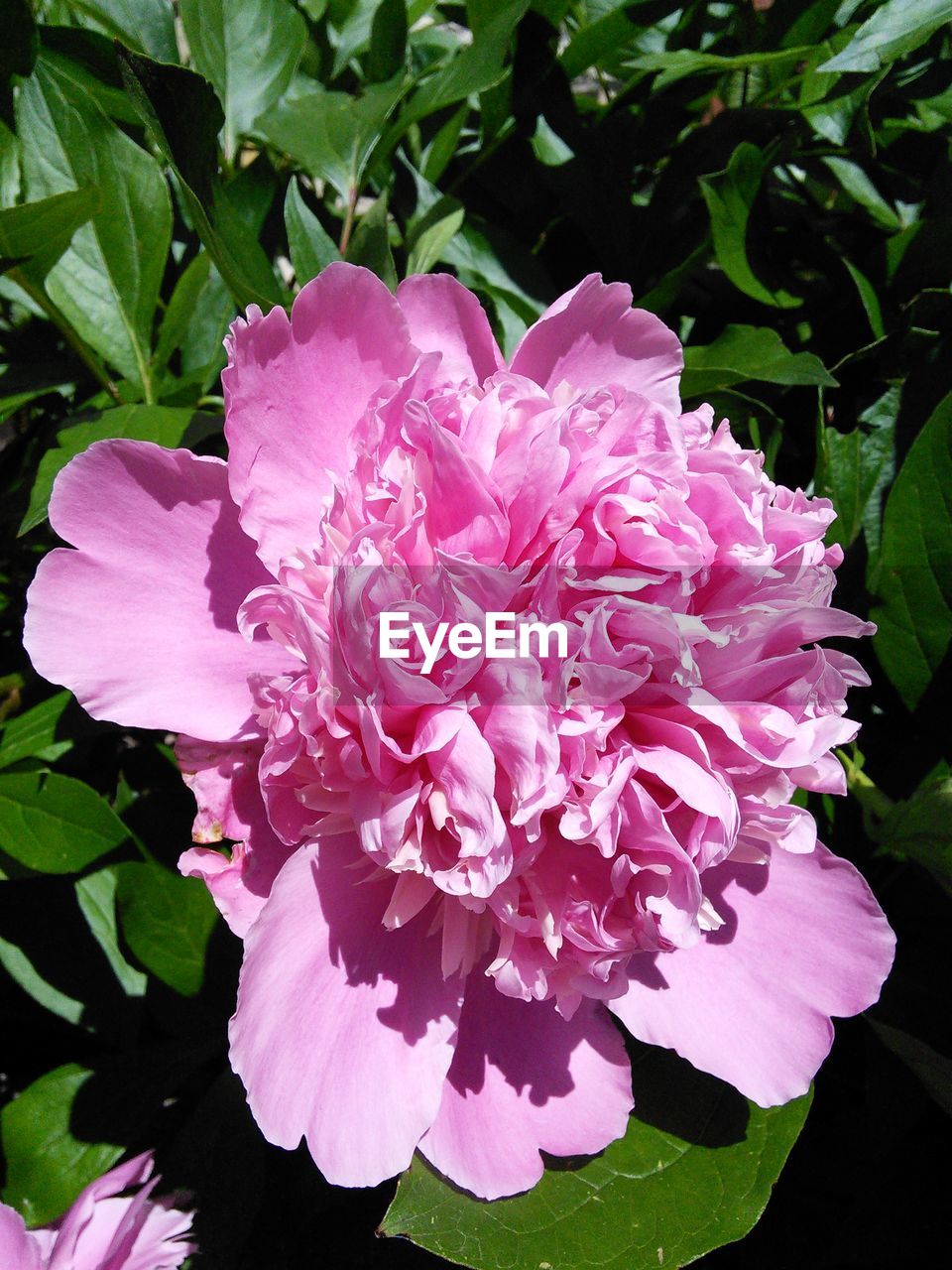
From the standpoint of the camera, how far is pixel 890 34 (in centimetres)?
81

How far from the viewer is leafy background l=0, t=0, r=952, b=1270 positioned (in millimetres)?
706

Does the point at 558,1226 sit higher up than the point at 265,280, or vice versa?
the point at 265,280

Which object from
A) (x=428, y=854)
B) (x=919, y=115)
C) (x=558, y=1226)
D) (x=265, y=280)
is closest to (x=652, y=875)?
(x=428, y=854)

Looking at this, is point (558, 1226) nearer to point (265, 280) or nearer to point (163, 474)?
point (163, 474)

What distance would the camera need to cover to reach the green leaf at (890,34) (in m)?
0.78

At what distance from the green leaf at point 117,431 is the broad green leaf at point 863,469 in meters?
0.53

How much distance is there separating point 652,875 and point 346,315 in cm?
38

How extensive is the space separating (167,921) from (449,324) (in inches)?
19.4

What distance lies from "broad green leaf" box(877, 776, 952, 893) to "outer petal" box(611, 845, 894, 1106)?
0.31ft

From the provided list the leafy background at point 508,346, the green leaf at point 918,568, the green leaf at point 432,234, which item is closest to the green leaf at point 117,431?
the leafy background at point 508,346

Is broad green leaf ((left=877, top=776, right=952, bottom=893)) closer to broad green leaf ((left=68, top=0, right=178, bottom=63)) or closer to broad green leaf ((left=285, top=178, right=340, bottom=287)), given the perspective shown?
broad green leaf ((left=285, top=178, right=340, bottom=287))

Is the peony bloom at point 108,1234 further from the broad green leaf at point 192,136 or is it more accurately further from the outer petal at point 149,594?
the broad green leaf at point 192,136

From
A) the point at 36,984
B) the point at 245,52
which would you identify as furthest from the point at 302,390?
the point at 36,984

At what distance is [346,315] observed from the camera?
2.04 ft
